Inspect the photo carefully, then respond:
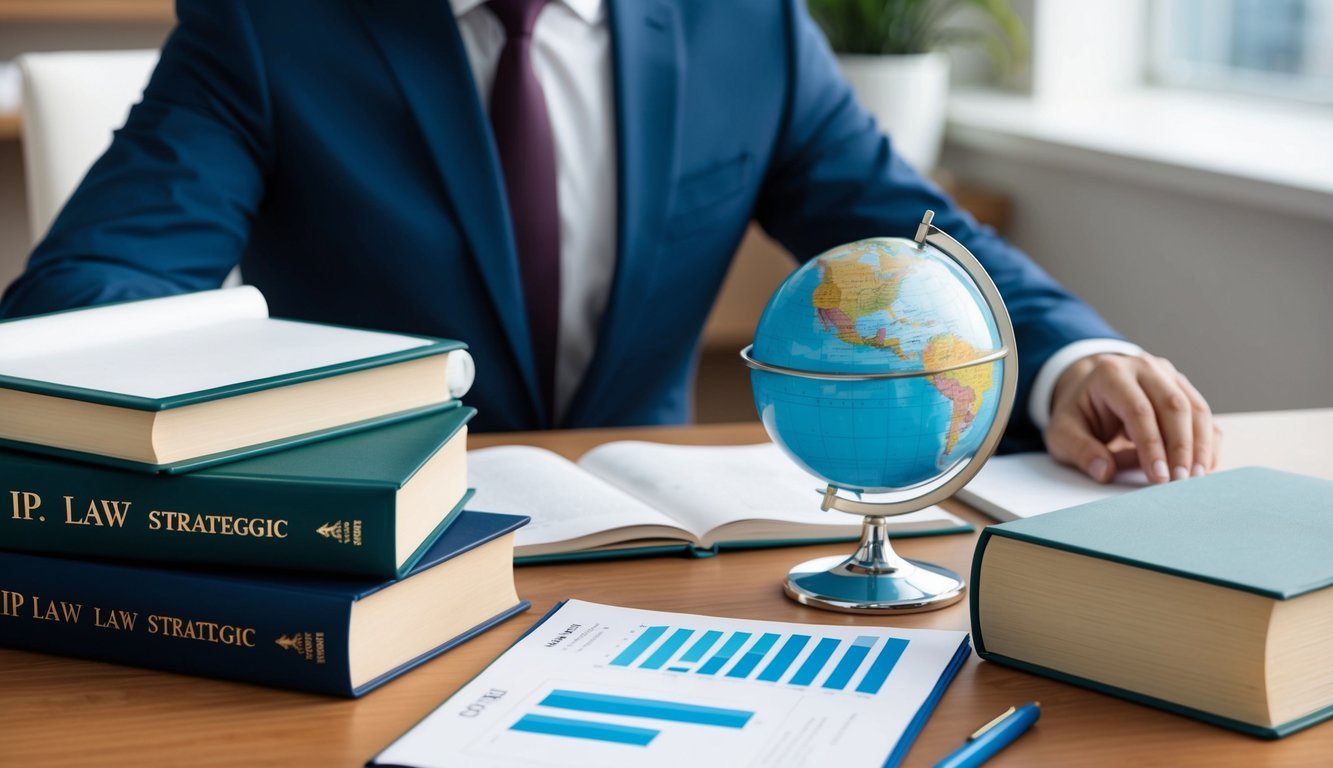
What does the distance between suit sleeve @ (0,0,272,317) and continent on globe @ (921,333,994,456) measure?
761 millimetres

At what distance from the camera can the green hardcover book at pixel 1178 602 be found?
25.2 inches

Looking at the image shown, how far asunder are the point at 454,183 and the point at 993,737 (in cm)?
96

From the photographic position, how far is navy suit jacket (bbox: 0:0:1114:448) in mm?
1356

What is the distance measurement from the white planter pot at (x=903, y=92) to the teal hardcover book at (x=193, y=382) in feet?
6.68

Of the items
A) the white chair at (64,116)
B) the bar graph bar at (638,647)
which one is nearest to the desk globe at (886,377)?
the bar graph bar at (638,647)

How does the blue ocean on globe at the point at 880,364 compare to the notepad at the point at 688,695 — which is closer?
the notepad at the point at 688,695

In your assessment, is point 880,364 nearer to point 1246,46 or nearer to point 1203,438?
point 1203,438

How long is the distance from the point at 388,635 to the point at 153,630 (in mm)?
123

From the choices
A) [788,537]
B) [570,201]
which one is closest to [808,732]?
[788,537]

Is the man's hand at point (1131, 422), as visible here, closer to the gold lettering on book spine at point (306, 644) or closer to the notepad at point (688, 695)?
the notepad at point (688, 695)

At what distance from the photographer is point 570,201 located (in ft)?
5.05

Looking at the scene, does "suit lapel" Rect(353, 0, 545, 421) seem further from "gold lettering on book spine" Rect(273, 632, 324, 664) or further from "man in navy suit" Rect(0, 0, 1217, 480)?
"gold lettering on book spine" Rect(273, 632, 324, 664)

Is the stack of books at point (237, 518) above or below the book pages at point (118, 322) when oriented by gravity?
below

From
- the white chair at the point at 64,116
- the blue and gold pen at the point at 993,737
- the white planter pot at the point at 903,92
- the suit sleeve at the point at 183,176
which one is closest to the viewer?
the blue and gold pen at the point at 993,737
